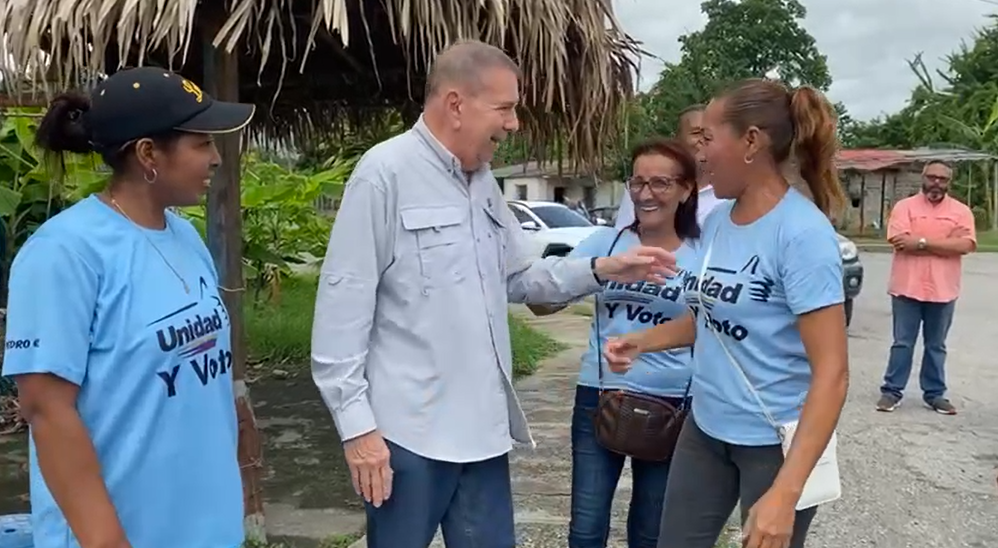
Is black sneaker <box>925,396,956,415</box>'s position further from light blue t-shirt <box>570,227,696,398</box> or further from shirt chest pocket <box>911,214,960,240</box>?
light blue t-shirt <box>570,227,696,398</box>

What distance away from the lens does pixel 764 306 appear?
2.60 metres

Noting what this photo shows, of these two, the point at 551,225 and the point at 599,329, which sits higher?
the point at 599,329

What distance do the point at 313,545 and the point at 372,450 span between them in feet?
7.36

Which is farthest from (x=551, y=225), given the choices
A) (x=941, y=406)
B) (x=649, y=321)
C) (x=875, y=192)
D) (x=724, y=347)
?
(x=875, y=192)

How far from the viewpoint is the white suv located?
17297 millimetres

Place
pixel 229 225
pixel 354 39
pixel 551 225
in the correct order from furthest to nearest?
pixel 551 225 → pixel 354 39 → pixel 229 225

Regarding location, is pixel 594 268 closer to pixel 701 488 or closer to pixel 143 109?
pixel 701 488

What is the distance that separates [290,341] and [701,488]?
708 centimetres

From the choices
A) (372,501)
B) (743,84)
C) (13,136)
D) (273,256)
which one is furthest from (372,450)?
(273,256)

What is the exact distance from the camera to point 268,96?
6.17 meters

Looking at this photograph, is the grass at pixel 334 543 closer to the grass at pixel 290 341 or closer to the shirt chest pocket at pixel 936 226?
the grass at pixel 290 341

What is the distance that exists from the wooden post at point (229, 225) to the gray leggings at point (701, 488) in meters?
1.83

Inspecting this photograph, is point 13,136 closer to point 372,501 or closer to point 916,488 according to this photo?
point 372,501

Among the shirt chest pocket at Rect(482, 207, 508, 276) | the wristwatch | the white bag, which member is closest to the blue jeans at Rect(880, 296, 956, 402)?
the wristwatch
